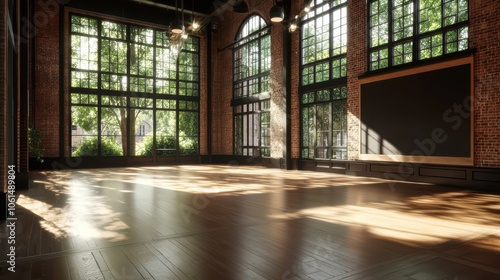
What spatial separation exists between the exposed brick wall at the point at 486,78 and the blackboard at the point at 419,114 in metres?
0.18

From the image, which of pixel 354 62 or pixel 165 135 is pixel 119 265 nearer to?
pixel 354 62

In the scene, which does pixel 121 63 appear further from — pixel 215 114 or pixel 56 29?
pixel 215 114

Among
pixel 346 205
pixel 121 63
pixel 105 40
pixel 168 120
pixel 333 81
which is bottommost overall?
pixel 346 205

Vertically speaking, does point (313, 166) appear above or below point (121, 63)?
below

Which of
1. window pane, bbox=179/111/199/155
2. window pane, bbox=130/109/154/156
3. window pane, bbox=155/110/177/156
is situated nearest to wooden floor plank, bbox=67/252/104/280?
window pane, bbox=130/109/154/156

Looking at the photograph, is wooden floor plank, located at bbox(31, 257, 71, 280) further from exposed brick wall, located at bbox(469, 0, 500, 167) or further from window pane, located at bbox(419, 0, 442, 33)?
window pane, located at bbox(419, 0, 442, 33)

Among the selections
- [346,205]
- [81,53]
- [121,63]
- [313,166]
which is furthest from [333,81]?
[81,53]

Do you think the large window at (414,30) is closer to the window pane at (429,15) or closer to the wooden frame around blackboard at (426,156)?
the window pane at (429,15)

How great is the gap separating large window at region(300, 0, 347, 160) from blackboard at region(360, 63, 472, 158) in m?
0.97

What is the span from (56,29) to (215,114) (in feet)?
22.5

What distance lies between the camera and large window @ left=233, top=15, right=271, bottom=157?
12695 millimetres

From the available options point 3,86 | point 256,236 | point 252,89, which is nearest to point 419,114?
point 256,236

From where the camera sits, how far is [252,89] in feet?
44.4

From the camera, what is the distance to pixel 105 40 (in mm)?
12617
